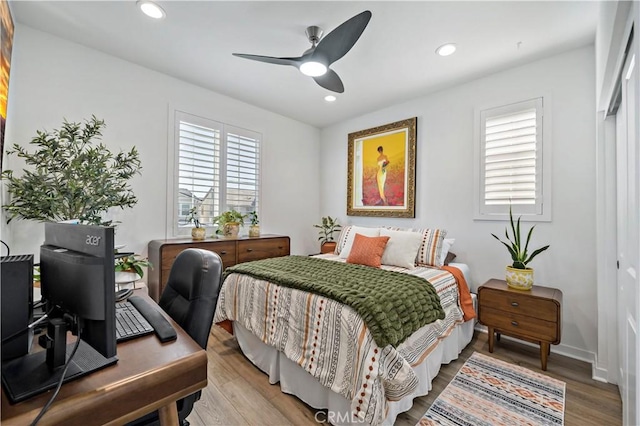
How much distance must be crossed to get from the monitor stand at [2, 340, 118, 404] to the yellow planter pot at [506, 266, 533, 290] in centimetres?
286

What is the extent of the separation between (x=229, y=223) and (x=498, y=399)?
9.99ft

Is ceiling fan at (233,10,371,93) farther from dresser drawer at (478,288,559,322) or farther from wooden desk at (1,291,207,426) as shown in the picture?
dresser drawer at (478,288,559,322)

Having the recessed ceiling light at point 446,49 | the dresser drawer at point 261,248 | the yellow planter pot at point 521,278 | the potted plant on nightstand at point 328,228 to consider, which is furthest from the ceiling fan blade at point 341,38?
the potted plant on nightstand at point 328,228

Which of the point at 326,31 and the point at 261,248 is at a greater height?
the point at 326,31

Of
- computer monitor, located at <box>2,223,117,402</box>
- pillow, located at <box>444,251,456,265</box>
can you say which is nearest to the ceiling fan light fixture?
computer monitor, located at <box>2,223,117,402</box>

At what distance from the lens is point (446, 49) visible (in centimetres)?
247

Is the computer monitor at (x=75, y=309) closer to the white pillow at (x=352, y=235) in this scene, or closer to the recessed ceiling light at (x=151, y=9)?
the recessed ceiling light at (x=151, y=9)

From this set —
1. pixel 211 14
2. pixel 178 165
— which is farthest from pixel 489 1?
pixel 178 165

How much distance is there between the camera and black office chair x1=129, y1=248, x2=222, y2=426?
1113 mm

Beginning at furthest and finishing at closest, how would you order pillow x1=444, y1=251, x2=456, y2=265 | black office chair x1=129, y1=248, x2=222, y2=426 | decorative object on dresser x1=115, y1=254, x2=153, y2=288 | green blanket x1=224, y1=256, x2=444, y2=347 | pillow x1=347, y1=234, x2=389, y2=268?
pillow x1=444, y1=251, x2=456, y2=265 < pillow x1=347, y1=234, x2=389, y2=268 < green blanket x1=224, y1=256, x2=444, y2=347 < decorative object on dresser x1=115, y1=254, x2=153, y2=288 < black office chair x1=129, y1=248, x2=222, y2=426

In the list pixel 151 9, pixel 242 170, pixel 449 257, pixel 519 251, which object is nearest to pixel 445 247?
pixel 449 257

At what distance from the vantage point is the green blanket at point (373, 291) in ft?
5.11

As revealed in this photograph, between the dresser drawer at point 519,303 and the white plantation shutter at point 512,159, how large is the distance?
0.89 m

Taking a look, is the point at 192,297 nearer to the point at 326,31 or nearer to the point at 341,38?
the point at 341,38
